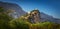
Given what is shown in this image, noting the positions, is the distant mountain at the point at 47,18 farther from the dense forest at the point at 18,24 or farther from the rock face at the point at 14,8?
the rock face at the point at 14,8

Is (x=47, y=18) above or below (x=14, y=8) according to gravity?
below

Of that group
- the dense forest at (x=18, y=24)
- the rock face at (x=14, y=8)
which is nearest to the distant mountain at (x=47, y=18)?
the dense forest at (x=18, y=24)

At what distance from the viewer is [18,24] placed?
7.52 ft

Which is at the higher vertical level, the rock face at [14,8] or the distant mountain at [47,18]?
the rock face at [14,8]

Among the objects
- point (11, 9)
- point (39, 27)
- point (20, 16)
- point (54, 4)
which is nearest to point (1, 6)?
point (11, 9)

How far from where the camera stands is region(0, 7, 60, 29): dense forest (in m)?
2.28

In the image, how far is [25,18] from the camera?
232 cm

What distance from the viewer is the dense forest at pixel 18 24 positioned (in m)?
2.28

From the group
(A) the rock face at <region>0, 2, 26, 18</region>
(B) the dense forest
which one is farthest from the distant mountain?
(A) the rock face at <region>0, 2, 26, 18</region>

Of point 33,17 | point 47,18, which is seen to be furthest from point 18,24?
point 47,18

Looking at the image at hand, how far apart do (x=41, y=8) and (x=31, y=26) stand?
0.31 meters

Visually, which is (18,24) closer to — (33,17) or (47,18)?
(33,17)

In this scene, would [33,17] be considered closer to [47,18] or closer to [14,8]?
[47,18]

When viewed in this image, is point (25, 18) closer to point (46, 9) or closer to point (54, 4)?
point (46, 9)
